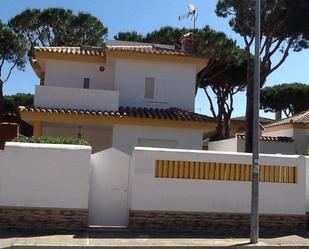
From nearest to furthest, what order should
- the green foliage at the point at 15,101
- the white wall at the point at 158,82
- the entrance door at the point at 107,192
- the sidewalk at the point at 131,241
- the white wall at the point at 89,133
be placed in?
the sidewalk at the point at 131,241 → the entrance door at the point at 107,192 → the white wall at the point at 89,133 → the white wall at the point at 158,82 → the green foliage at the point at 15,101

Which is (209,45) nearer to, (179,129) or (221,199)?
(179,129)

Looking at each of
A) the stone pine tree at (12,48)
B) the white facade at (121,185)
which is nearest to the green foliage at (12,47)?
the stone pine tree at (12,48)

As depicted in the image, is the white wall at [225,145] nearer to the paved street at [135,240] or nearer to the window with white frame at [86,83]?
the window with white frame at [86,83]

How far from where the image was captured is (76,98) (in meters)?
21.6

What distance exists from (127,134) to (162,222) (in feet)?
25.5

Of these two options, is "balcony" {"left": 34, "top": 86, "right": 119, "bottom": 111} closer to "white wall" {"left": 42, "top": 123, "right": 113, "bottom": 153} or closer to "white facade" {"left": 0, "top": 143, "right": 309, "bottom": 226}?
"white wall" {"left": 42, "top": 123, "right": 113, "bottom": 153}

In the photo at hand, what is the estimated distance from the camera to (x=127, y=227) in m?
13.6

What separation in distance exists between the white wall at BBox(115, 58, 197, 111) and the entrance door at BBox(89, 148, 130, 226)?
9082 mm

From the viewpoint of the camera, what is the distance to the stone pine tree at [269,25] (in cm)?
2680

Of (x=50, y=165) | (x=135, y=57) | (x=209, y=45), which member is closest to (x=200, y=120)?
(x=135, y=57)

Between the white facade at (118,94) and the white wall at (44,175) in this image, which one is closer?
the white wall at (44,175)

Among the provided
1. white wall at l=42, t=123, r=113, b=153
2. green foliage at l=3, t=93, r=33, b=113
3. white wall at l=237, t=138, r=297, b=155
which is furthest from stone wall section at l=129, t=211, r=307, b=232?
green foliage at l=3, t=93, r=33, b=113

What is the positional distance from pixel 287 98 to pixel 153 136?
108 feet

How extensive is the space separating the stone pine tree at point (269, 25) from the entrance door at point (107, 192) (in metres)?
13.8
